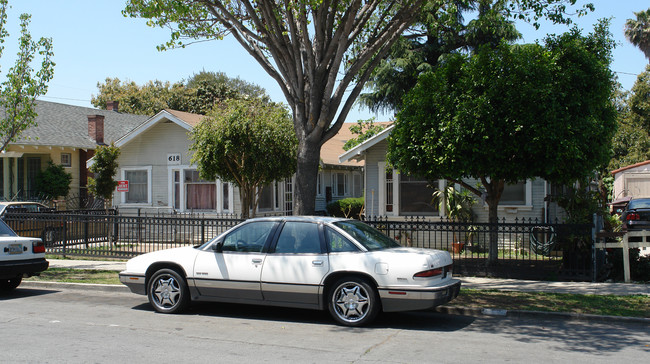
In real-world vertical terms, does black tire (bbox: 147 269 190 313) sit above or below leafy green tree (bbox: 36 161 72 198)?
below

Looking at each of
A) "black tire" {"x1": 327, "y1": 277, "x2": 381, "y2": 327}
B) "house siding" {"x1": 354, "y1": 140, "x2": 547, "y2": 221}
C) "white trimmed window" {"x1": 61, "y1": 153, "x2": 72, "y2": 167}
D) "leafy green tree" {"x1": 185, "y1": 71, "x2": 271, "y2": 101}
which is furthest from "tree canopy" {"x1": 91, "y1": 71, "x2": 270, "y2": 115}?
"black tire" {"x1": 327, "y1": 277, "x2": 381, "y2": 327}

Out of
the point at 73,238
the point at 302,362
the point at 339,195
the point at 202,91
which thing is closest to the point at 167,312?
the point at 302,362

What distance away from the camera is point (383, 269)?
315 inches

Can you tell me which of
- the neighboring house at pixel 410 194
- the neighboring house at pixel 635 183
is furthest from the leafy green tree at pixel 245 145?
the neighboring house at pixel 635 183

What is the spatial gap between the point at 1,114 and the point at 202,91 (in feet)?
61.2

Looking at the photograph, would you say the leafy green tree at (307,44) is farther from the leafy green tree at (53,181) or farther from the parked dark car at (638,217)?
the leafy green tree at (53,181)

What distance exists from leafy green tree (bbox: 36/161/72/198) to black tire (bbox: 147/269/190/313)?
18.7 metres

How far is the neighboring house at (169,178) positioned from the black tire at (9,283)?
9.69 m

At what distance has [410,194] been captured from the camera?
18.2 m

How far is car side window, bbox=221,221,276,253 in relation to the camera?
29.0 feet

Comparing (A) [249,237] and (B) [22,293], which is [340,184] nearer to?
(B) [22,293]

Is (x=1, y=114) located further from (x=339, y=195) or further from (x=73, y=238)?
(x=339, y=195)

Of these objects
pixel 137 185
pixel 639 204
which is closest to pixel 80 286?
pixel 137 185

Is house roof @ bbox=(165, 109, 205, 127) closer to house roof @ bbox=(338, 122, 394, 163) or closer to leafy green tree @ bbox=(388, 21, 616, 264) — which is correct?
house roof @ bbox=(338, 122, 394, 163)
